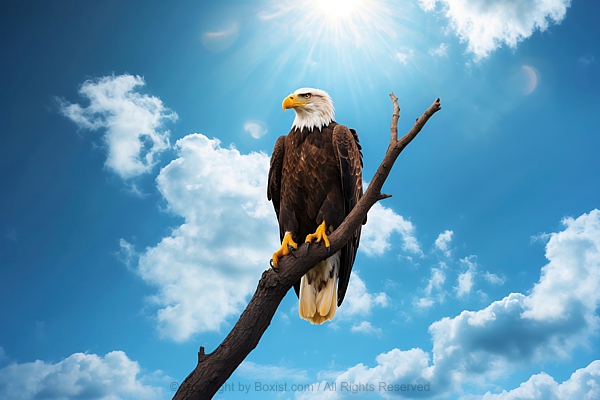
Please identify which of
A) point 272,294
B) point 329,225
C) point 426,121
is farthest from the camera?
point 329,225

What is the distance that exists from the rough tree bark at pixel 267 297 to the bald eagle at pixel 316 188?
205 mm

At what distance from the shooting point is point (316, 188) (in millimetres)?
5430

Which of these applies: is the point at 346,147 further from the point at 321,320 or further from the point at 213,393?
the point at 213,393

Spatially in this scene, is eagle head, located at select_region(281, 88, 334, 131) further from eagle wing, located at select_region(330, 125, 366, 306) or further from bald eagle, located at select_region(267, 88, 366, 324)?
eagle wing, located at select_region(330, 125, 366, 306)

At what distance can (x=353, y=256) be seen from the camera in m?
5.95

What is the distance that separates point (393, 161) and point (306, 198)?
144cm

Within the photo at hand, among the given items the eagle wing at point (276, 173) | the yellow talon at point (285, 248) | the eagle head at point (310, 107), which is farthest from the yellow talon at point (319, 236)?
the eagle head at point (310, 107)

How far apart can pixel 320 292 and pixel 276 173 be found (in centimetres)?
166

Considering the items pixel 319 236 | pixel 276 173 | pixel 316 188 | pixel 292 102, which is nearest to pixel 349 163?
pixel 316 188

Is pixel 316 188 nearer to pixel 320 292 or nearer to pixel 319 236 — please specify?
pixel 319 236

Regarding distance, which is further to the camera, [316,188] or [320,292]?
[320,292]

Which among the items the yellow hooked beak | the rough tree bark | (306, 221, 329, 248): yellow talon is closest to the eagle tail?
(306, 221, 329, 248): yellow talon

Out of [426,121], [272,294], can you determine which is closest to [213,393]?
[272,294]

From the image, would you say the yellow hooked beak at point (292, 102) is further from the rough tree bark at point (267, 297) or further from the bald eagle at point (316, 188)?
the rough tree bark at point (267, 297)
